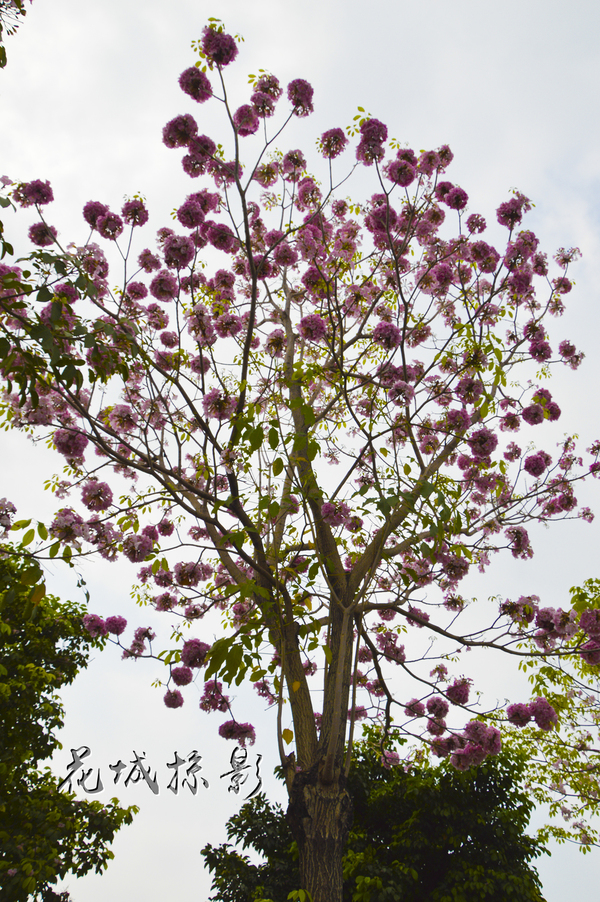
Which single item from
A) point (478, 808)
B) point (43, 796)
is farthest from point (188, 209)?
point (478, 808)

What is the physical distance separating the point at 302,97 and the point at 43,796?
8.38 meters

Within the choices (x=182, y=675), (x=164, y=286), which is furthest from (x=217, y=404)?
(x=182, y=675)

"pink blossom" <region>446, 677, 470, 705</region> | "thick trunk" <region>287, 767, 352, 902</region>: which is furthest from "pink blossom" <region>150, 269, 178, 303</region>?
"pink blossom" <region>446, 677, 470, 705</region>

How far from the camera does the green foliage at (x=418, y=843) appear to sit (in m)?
6.02

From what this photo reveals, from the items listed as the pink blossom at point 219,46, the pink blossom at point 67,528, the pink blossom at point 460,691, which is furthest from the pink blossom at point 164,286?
the pink blossom at point 460,691

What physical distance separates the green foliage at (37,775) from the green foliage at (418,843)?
5.35 feet

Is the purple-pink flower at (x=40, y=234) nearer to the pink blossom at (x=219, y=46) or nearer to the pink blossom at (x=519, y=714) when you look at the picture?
the pink blossom at (x=219, y=46)

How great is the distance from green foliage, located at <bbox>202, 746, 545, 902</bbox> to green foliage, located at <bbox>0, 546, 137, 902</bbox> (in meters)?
1.63

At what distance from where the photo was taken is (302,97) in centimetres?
447

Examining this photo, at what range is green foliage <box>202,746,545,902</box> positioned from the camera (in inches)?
237

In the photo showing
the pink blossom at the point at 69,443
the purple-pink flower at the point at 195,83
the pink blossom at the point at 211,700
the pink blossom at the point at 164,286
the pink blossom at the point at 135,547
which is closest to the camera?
the purple-pink flower at the point at 195,83

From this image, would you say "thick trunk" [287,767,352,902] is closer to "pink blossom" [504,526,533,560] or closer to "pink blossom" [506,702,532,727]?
"pink blossom" [506,702,532,727]

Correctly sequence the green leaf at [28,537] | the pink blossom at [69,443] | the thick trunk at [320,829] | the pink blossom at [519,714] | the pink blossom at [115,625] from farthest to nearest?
the pink blossom at [115,625], the pink blossom at [519,714], the pink blossom at [69,443], the thick trunk at [320,829], the green leaf at [28,537]

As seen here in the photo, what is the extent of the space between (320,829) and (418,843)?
3215mm
